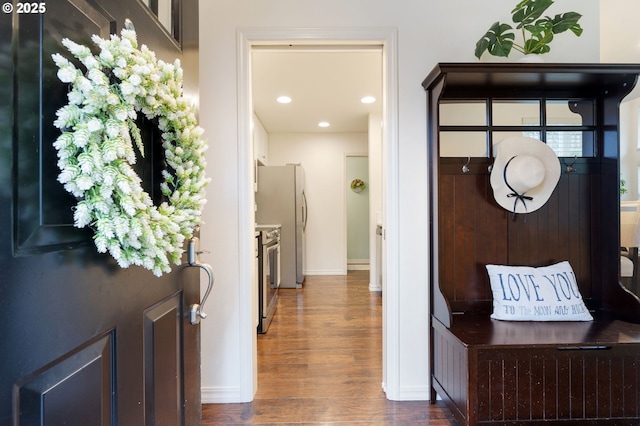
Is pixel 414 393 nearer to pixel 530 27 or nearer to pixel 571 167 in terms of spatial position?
pixel 571 167

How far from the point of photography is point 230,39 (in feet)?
6.28

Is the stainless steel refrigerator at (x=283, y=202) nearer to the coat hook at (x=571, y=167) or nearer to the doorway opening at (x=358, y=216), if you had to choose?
the doorway opening at (x=358, y=216)

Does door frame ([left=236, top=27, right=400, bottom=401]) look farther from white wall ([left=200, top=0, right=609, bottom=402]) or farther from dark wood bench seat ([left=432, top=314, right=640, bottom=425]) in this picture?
dark wood bench seat ([left=432, top=314, right=640, bottom=425])

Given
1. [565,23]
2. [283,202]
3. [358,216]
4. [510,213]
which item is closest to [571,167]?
[510,213]

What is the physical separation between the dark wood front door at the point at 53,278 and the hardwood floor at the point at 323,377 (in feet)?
3.99

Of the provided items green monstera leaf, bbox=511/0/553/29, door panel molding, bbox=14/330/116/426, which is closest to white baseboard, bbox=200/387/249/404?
door panel molding, bbox=14/330/116/426

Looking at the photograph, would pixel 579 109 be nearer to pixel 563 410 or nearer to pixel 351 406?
pixel 563 410

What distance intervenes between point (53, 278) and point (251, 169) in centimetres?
145

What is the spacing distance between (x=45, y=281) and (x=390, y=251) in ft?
5.45

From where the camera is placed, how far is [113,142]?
61 centimetres

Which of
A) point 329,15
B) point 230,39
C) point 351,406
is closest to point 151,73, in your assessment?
point 230,39

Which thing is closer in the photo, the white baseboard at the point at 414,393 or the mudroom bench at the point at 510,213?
the mudroom bench at the point at 510,213

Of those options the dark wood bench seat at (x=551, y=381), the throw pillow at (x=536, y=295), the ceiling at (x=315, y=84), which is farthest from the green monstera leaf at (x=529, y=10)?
the dark wood bench seat at (x=551, y=381)

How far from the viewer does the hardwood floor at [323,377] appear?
1.80 metres
